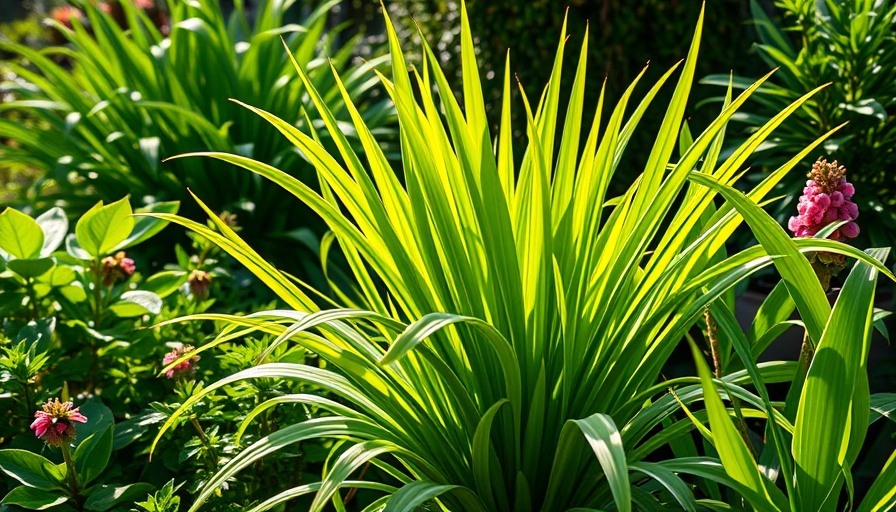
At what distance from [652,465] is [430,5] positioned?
269cm

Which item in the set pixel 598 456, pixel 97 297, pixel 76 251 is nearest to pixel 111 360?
pixel 97 297

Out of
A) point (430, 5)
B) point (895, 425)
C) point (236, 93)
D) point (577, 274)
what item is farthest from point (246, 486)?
point (430, 5)

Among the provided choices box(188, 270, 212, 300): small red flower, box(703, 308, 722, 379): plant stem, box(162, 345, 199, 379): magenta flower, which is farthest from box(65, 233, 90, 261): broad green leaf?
box(703, 308, 722, 379): plant stem

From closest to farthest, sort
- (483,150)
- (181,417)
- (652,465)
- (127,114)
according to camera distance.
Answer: (652,465) → (483,150) → (181,417) → (127,114)

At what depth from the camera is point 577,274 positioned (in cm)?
136

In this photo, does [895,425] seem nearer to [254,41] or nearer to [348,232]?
[348,232]

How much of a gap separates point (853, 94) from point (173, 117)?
2.20 meters

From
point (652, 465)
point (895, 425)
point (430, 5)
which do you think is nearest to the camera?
point (652, 465)

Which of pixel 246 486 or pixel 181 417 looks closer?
pixel 181 417

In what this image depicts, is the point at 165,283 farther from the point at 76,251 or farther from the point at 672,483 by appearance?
the point at 672,483

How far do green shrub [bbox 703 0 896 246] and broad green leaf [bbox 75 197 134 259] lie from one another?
1574mm

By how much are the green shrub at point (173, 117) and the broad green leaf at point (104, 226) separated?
3.07 feet

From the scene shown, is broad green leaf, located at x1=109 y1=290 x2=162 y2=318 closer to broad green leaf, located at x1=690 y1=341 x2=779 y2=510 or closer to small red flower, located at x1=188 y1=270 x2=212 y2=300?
Result: small red flower, located at x1=188 y1=270 x2=212 y2=300

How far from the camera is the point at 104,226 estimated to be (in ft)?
6.34
